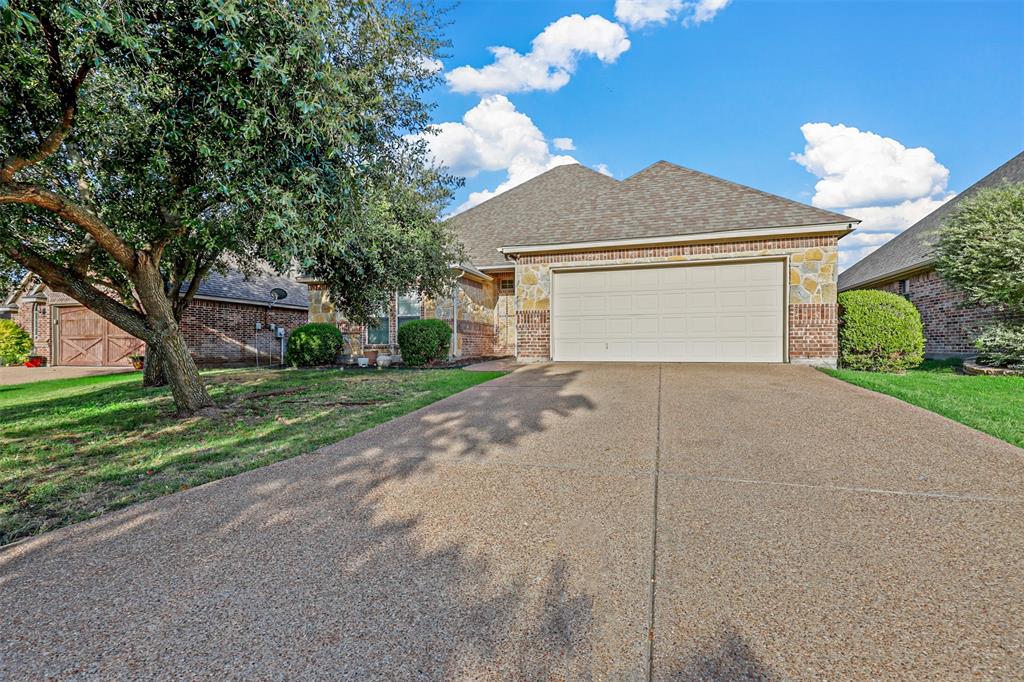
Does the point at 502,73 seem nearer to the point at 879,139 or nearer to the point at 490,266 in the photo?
the point at 490,266

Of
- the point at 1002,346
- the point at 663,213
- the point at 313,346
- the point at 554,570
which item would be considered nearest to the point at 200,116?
the point at 554,570

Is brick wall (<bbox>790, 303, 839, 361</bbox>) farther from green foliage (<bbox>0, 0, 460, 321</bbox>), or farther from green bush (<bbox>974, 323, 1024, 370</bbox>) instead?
green foliage (<bbox>0, 0, 460, 321</bbox>)

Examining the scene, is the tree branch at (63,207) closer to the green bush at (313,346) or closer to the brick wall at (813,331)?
the green bush at (313,346)

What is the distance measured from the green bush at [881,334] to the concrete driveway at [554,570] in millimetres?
5590

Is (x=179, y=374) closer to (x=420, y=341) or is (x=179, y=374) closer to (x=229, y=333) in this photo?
(x=420, y=341)

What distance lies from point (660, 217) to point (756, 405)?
6.32 meters

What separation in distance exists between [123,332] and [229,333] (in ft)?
10.8

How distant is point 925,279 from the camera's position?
12.7 metres

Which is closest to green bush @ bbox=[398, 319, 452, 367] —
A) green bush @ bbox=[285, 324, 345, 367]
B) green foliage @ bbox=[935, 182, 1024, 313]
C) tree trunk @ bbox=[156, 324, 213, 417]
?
green bush @ bbox=[285, 324, 345, 367]

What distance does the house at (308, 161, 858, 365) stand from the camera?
9.41m

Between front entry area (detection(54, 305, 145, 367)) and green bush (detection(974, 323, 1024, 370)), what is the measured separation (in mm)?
23093

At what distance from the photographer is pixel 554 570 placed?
220 cm

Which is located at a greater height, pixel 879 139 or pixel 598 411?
pixel 879 139

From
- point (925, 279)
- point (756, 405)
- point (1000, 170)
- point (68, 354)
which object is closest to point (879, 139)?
point (1000, 170)
